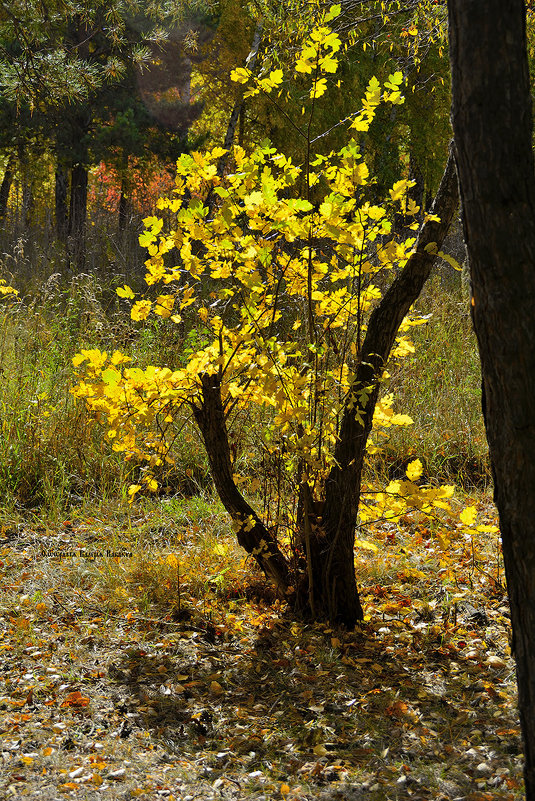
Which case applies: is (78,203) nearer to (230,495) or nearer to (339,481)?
(230,495)

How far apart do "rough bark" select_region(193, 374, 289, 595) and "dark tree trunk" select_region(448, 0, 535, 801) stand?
1.47 metres

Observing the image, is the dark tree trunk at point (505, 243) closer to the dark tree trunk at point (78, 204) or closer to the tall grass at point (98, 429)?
the tall grass at point (98, 429)

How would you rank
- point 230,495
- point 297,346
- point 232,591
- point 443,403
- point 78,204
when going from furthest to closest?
point 78,204 < point 443,403 < point 232,591 < point 230,495 < point 297,346

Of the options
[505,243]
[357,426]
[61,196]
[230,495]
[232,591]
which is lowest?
[232,591]

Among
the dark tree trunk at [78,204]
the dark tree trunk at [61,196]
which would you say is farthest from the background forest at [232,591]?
the dark tree trunk at [61,196]

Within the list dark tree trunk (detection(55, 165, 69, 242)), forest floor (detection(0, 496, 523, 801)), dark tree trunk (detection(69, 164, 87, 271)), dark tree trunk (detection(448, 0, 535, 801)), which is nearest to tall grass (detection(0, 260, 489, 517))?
forest floor (detection(0, 496, 523, 801))

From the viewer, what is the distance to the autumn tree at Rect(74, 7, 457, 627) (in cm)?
241

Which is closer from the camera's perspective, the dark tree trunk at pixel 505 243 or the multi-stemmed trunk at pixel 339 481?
the dark tree trunk at pixel 505 243

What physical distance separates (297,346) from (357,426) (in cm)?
38

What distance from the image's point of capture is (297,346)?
108 inches

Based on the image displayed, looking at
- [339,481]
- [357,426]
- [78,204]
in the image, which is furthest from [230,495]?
[78,204]

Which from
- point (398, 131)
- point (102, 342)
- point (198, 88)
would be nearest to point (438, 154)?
point (398, 131)

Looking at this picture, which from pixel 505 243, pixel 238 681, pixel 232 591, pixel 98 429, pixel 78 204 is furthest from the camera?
pixel 78 204

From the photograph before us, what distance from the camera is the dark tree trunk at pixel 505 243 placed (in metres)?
1.38
